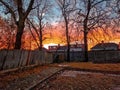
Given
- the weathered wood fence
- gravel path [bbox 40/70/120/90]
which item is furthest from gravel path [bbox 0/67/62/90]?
the weathered wood fence

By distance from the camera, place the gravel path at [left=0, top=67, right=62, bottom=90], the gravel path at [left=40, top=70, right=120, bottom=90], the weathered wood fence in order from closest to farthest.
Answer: the gravel path at [left=0, top=67, right=62, bottom=90]
the gravel path at [left=40, top=70, right=120, bottom=90]
the weathered wood fence

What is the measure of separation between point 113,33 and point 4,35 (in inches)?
761

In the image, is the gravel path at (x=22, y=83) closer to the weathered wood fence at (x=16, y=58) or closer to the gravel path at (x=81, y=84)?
the gravel path at (x=81, y=84)

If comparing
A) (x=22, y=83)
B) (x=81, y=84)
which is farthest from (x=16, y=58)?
(x=81, y=84)

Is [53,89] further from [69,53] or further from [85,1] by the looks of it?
[69,53]

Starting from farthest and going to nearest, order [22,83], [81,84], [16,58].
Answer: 1. [16,58]
2. [81,84]
3. [22,83]

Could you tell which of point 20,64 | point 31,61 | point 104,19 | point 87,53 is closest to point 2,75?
point 20,64

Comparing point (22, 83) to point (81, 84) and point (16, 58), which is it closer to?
point (81, 84)

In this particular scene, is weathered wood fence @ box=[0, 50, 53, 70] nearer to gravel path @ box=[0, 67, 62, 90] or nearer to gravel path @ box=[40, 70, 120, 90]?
gravel path @ box=[0, 67, 62, 90]

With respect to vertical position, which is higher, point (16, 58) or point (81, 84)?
point (16, 58)

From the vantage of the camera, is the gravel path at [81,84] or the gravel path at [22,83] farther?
the gravel path at [81,84]

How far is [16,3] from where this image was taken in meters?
23.2

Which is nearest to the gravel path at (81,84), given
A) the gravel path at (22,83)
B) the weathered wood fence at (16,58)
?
the gravel path at (22,83)

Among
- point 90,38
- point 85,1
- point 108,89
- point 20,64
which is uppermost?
point 85,1
